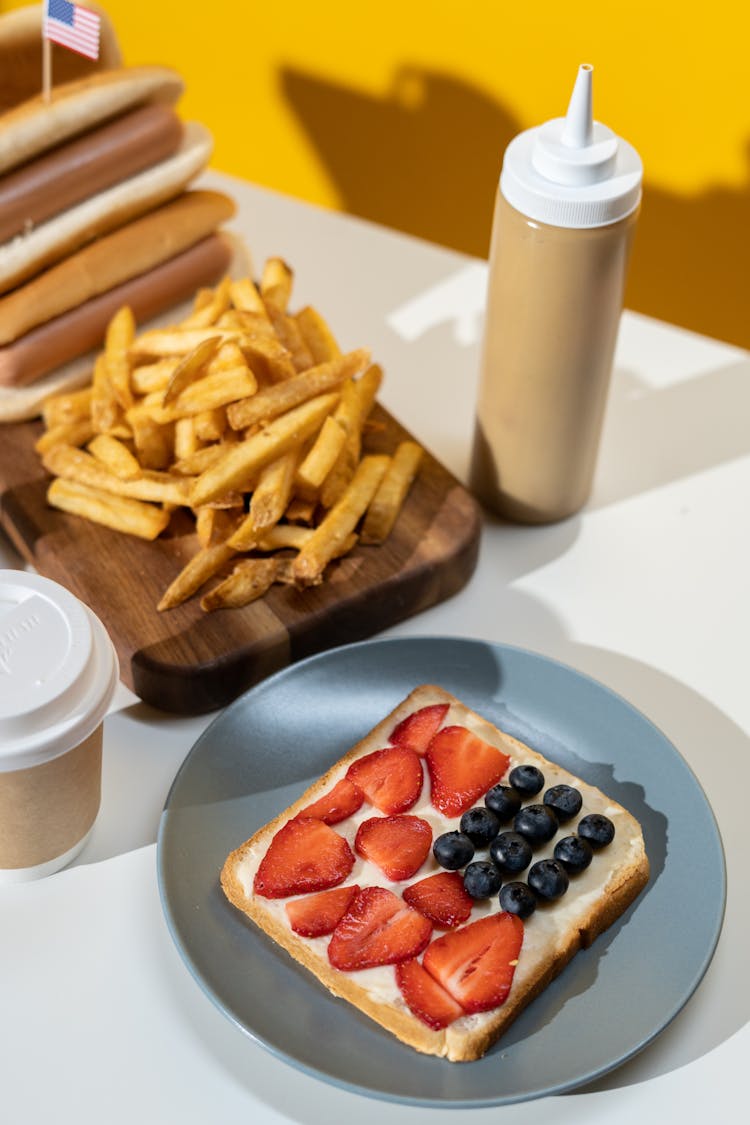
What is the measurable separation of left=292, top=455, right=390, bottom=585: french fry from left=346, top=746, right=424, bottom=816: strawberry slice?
1.13 ft

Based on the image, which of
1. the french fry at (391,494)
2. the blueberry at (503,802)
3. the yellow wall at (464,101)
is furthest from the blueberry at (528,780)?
the yellow wall at (464,101)

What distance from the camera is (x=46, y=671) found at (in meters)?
1.61

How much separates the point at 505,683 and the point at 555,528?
1.55 feet

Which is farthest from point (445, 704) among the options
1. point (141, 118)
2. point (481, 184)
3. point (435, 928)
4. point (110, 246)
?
point (481, 184)

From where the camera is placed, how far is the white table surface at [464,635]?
5.13ft

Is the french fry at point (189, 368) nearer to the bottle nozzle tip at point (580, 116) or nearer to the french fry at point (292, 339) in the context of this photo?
the french fry at point (292, 339)

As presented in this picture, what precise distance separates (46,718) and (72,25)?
4.16 feet

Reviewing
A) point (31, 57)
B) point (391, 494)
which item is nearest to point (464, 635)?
point (391, 494)

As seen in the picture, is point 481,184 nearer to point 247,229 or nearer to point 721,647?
point 247,229

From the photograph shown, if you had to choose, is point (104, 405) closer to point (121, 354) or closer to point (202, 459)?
point (121, 354)

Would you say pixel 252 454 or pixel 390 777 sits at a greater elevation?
pixel 252 454

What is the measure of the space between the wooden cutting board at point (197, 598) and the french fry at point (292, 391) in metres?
0.24

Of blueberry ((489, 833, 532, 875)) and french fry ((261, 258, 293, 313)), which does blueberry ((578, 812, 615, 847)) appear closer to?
blueberry ((489, 833, 532, 875))

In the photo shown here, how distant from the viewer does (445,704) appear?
6.25 ft
